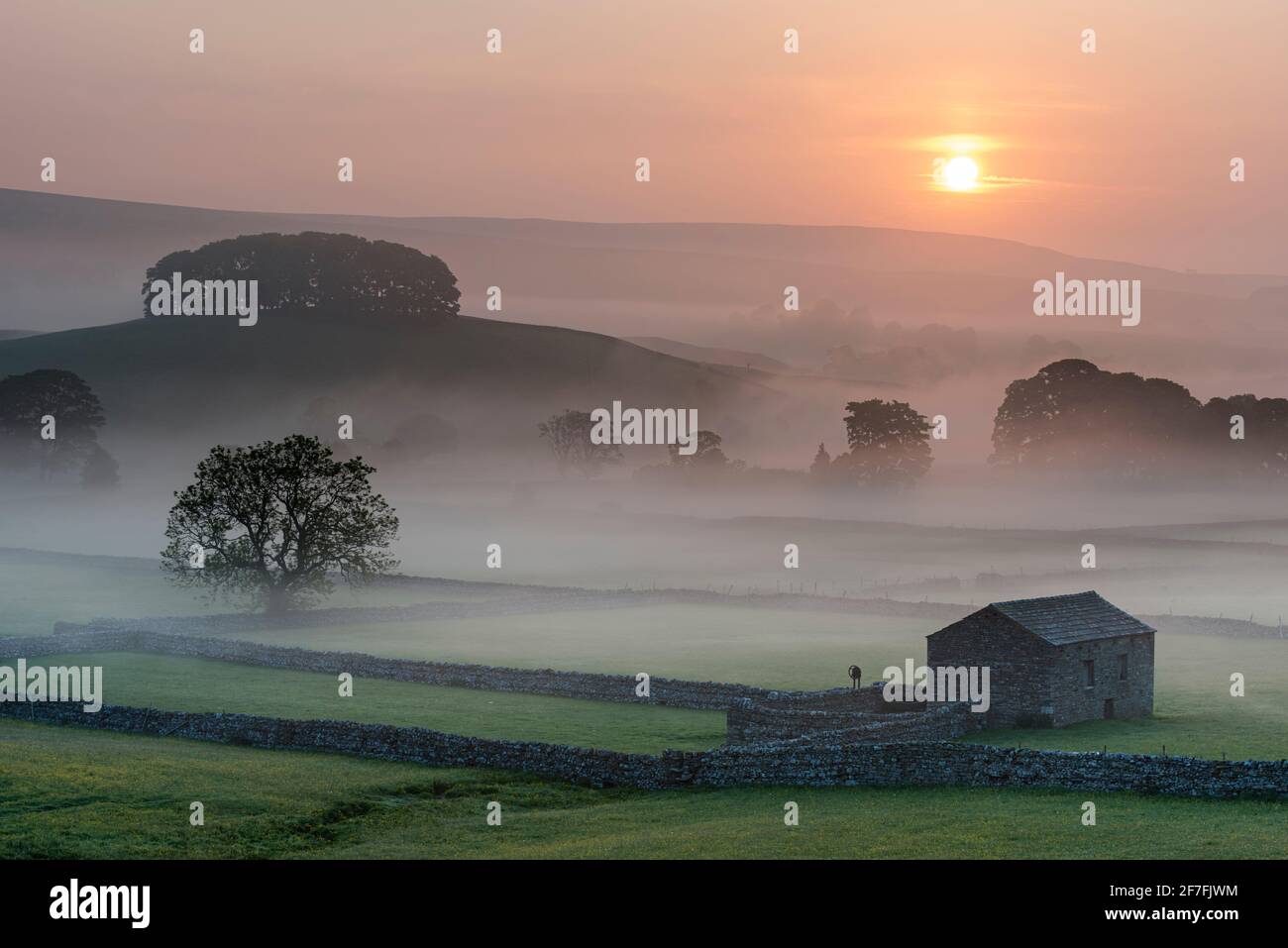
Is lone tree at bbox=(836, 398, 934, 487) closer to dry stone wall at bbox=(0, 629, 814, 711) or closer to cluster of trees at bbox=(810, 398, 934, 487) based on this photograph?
cluster of trees at bbox=(810, 398, 934, 487)

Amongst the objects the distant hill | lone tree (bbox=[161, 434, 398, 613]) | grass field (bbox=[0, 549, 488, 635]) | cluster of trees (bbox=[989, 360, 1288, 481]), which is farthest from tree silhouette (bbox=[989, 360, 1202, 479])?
lone tree (bbox=[161, 434, 398, 613])

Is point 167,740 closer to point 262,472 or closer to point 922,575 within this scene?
point 262,472

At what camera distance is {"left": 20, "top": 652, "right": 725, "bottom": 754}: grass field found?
50281 millimetres

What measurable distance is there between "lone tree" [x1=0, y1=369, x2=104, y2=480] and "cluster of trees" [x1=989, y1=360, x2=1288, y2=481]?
94502 millimetres

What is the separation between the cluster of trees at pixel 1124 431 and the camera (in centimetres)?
15762

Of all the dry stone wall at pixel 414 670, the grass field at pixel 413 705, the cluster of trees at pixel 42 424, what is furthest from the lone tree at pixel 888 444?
the grass field at pixel 413 705

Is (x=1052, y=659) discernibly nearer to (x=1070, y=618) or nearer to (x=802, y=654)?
(x=1070, y=618)

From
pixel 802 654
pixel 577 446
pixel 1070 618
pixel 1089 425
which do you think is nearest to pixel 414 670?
pixel 802 654
